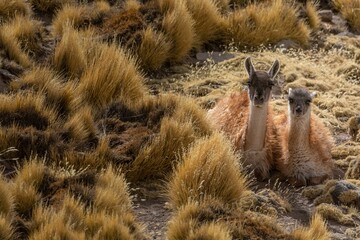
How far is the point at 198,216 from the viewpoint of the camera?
686 centimetres

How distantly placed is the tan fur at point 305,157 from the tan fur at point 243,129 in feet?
0.42

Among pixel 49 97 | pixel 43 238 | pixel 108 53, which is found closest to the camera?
pixel 43 238

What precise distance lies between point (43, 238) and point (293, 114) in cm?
339

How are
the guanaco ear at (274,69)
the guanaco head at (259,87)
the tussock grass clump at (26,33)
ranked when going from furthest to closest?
the tussock grass clump at (26,33) → the guanaco ear at (274,69) → the guanaco head at (259,87)

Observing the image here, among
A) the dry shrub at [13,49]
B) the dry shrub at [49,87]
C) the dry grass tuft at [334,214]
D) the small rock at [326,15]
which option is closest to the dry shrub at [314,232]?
the dry grass tuft at [334,214]

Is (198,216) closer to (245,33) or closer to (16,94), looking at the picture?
(16,94)

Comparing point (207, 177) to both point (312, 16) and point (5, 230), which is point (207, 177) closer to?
point (5, 230)

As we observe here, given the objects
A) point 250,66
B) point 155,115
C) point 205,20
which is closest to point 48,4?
point 205,20

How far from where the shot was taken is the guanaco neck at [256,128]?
8.73 m

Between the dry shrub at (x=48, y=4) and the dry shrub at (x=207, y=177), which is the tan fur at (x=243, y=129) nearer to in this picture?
the dry shrub at (x=207, y=177)

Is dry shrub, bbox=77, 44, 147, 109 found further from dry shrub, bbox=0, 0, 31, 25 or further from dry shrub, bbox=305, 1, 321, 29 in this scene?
dry shrub, bbox=305, 1, 321, 29

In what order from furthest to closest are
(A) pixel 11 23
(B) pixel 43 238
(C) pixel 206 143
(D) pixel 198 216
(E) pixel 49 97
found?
1. (A) pixel 11 23
2. (E) pixel 49 97
3. (C) pixel 206 143
4. (D) pixel 198 216
5. (B) pixel 43 238

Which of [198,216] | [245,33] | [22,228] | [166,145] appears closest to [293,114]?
[166,145]

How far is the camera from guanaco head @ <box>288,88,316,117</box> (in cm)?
876
